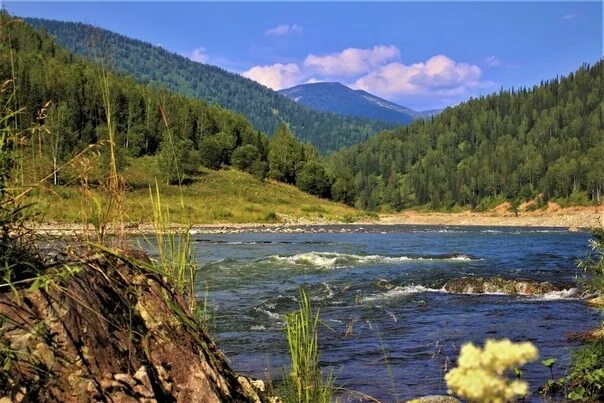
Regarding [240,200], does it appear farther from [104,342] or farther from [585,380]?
[104,342]

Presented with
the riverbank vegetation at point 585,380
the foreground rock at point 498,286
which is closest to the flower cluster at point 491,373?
the riverbank vegetation at point 585,380

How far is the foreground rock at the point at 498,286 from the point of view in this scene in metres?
19.0

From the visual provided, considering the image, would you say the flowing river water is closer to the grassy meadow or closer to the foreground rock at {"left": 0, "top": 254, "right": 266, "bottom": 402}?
the foreground rock at {"left": 0, "top": 254, "right": 266, "bottom": 402}

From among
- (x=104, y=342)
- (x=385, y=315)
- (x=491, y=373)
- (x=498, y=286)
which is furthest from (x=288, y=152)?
(x=491, y=373)

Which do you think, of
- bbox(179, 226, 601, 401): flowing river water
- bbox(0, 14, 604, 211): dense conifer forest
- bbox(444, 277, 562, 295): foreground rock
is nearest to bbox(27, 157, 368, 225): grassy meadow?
bbox(0, 14, 604, 211): dense conifer forest

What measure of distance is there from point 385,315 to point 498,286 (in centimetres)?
681

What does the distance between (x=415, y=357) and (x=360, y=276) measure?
12231 mm

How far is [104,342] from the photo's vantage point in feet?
9.59

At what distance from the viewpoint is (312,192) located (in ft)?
391

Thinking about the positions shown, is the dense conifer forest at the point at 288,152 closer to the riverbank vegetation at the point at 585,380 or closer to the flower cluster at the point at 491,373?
the riverbank vegetation at the point at 585,380

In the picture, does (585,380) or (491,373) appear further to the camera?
(585,380)

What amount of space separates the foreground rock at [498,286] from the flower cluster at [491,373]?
1870cm

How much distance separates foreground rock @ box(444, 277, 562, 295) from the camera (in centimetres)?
1900

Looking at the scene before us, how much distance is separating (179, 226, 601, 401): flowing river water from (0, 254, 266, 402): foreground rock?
4.49 feet
